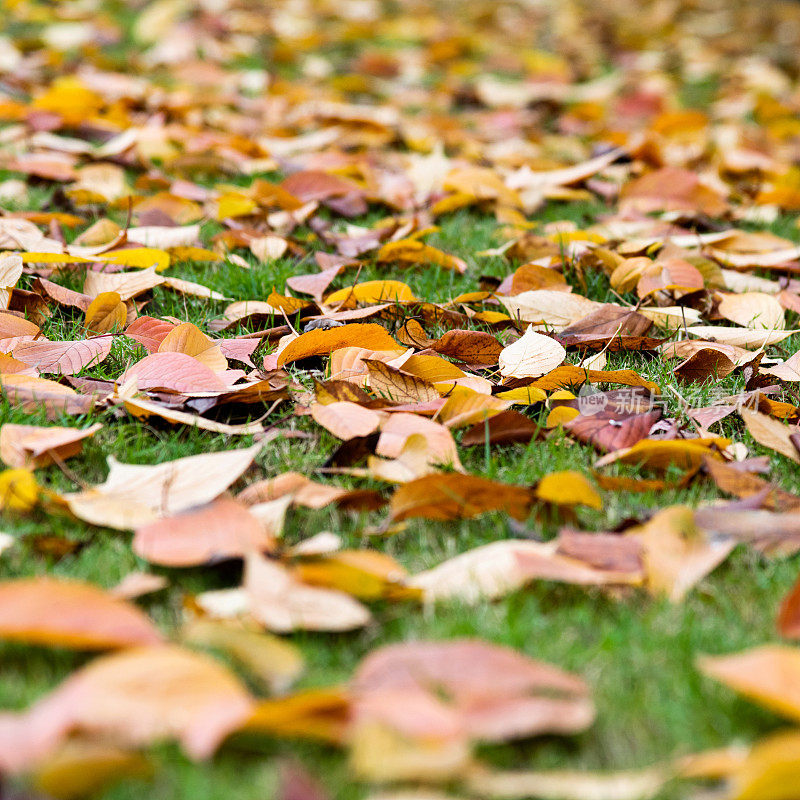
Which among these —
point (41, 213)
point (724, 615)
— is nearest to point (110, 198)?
point (41, 213)

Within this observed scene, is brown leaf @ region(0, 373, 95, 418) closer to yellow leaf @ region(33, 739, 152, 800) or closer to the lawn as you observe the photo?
the lawn

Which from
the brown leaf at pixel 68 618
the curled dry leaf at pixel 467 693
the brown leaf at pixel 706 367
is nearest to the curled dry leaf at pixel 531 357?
the brown leaf at pixel 706 367

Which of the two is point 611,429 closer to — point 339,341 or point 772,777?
point 339,341

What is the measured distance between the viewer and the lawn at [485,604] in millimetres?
843

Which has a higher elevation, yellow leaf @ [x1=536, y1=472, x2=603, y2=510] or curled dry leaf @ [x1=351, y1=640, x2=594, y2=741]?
curled dry leaf @ [x1=351, y1=640, x2=594, y2=741]

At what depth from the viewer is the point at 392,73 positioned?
14.5 ft

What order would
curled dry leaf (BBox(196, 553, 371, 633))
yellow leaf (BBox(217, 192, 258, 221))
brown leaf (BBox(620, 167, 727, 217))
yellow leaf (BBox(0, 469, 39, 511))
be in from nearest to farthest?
curled dry leaf (BBox(196, 553, 371, 633)) → yellow leaf (BBox(0, 469, 39, 511)) → yellow leaf (BBox(217, 192, 258, 221)) → brown leaf (BBox(620, 167, 727, 217))

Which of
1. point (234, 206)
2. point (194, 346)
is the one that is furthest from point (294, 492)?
point (234, 206)

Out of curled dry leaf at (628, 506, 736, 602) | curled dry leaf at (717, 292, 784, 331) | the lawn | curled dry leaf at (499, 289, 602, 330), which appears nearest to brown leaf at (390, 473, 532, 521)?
the lawn

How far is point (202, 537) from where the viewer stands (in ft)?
3.62

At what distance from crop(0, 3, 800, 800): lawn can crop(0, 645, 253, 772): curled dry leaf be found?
0.02m

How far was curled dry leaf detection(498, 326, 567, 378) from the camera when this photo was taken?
1556mm

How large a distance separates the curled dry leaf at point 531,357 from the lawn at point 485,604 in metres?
0.09

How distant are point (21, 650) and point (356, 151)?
Answer: 253 centimetres
